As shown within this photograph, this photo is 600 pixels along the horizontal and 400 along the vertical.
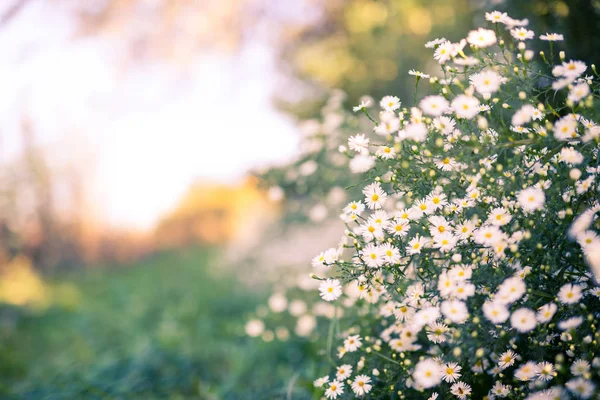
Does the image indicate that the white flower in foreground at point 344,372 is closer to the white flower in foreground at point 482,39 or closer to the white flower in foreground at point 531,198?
the white flower in foreground at point 531,198

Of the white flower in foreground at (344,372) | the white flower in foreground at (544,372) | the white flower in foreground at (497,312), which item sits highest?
the white flower in foreground at (344,372)

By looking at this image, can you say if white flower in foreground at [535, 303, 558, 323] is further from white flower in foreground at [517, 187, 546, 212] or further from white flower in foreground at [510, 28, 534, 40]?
white flower in foreground at [510, 28, 534, 40]

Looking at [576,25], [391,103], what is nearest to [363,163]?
[391,103]

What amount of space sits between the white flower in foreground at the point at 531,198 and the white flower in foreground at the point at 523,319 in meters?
0.24

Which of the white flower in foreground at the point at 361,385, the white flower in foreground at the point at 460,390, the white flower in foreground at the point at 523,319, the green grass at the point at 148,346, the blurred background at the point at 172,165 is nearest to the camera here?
the white flower in foreground at the point at 523,319

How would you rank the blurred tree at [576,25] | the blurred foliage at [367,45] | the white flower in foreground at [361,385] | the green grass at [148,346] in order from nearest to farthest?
the white flower in foreground at [361,385]
the blurred tree at [576,25]
the green grass at [148,346]
the blurred foliage at [367,45]

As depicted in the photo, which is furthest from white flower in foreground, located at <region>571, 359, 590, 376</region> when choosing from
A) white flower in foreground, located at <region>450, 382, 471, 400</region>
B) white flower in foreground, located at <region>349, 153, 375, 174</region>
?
white flower in foreground, located at <region>349, 153, 375, 174</region>

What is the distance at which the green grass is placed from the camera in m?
2.25

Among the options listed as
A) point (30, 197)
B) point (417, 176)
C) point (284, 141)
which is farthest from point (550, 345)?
point (30, 197)

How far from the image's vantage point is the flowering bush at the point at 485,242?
1.05 metres

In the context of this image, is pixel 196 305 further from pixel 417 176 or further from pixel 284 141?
pixel 417 176

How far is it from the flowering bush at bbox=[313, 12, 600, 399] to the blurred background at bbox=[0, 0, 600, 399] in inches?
47.7

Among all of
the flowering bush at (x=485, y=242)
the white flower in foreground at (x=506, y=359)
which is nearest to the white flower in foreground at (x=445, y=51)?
the flowering bush at (x=485, y=242)

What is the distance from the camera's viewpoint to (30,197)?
16.7 ft
